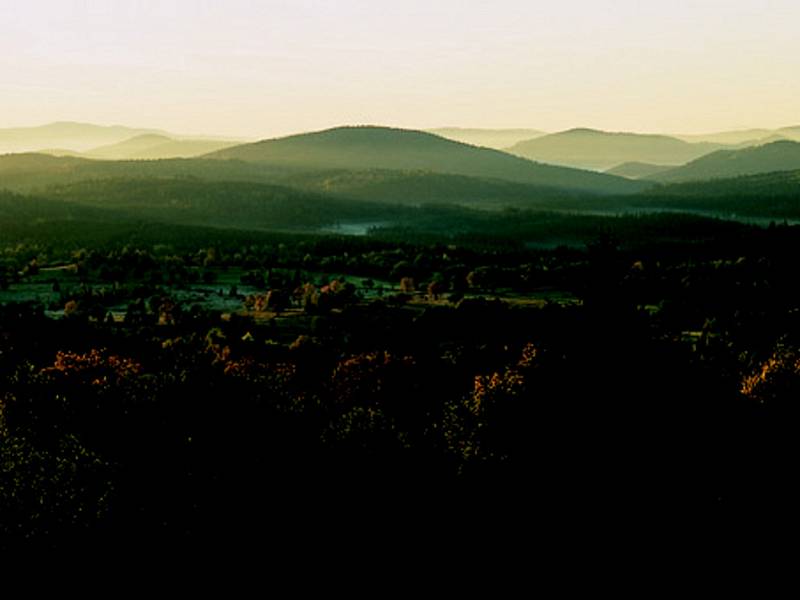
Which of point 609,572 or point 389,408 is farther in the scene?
point 389,408

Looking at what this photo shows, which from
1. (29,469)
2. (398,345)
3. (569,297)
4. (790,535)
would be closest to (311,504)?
(29,469)

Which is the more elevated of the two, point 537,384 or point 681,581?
point 537,384

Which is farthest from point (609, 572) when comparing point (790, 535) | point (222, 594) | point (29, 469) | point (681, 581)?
point (29, 469)

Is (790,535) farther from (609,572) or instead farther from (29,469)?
(29,469)

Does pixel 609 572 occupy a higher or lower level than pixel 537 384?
lower

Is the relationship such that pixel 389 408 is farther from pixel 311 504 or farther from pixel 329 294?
pixel 329 294

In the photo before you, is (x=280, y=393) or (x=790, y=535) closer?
(x=790, y=535)

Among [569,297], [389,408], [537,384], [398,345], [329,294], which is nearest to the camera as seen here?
[537,384]

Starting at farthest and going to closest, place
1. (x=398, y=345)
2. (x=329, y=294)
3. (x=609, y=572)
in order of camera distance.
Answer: (x=329, y=294) → (x=398, y=345) → (x=609, y=572)

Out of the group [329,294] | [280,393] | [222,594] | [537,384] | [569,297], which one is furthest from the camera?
[569,297]
